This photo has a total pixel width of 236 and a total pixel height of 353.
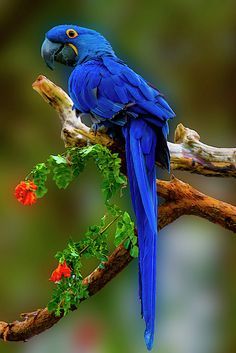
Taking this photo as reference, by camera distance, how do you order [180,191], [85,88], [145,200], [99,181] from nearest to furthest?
[145,200], [85,88], [180,191], [99,181]

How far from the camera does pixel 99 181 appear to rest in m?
1.94

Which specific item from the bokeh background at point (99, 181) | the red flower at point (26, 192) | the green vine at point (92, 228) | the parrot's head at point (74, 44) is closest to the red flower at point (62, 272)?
the green vine at point (92, 228)

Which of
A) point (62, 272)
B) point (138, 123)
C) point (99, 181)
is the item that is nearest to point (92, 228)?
point (62, 272)

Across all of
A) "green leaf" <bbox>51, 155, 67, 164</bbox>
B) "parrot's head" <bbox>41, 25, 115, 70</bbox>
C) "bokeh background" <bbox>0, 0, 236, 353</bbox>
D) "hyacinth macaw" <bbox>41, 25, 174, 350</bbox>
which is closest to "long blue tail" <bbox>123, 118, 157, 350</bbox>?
"hyacinth macaw" <bbox>41, 25, 174, 350</bbox>

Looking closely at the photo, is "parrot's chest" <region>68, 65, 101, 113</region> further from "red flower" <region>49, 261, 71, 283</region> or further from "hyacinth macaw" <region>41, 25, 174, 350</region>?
"red flower" <region>49, 261, 71, 283</region>

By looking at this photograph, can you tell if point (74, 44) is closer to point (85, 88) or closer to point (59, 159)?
point (85, 88)

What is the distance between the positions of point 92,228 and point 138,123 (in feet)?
0.65

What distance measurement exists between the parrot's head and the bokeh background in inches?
19.7

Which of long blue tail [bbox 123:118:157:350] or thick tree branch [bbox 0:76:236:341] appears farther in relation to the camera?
thick tree branch [bbox 0:76:236:341]

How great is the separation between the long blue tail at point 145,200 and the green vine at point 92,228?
0.07ft

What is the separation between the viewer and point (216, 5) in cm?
206

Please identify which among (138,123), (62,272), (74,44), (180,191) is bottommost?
(62,272)

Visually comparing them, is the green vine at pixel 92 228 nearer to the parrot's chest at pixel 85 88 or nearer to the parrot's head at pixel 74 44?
the parrot's chest at pixel 85 88

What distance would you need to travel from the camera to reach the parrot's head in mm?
1357
